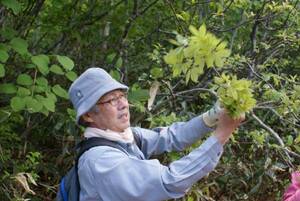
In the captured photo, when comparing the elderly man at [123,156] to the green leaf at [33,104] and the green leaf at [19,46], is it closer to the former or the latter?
the green leaf at [33,104]

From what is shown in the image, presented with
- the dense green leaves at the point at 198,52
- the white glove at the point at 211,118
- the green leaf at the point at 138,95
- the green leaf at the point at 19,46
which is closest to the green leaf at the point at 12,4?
the green leaf at the point at 19,46

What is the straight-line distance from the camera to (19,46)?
3383 millimetres

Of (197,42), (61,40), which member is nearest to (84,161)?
(197,42)

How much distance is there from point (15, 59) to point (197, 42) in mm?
2172

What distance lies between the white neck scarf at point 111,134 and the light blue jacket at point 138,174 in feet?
0.25

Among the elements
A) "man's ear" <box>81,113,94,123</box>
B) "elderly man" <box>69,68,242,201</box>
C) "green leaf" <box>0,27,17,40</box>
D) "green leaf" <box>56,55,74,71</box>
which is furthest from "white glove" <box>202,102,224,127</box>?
"green leaf" <box>0,27,17,40</box>

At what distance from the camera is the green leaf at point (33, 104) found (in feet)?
10.6

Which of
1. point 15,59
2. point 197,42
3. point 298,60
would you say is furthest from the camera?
point 298,60

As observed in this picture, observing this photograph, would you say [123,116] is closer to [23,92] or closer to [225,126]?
[225,126]

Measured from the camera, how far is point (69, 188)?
2.61m

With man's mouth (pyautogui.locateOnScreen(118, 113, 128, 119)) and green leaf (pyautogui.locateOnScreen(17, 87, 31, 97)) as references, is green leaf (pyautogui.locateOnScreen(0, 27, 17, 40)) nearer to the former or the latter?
green leaf (pyautogui.locateOnScreen(17, 87, 31, 97))

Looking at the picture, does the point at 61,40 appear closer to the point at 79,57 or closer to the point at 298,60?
the point at 79,57

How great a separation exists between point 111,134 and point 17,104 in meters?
0.92

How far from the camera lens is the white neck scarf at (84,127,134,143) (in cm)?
252
